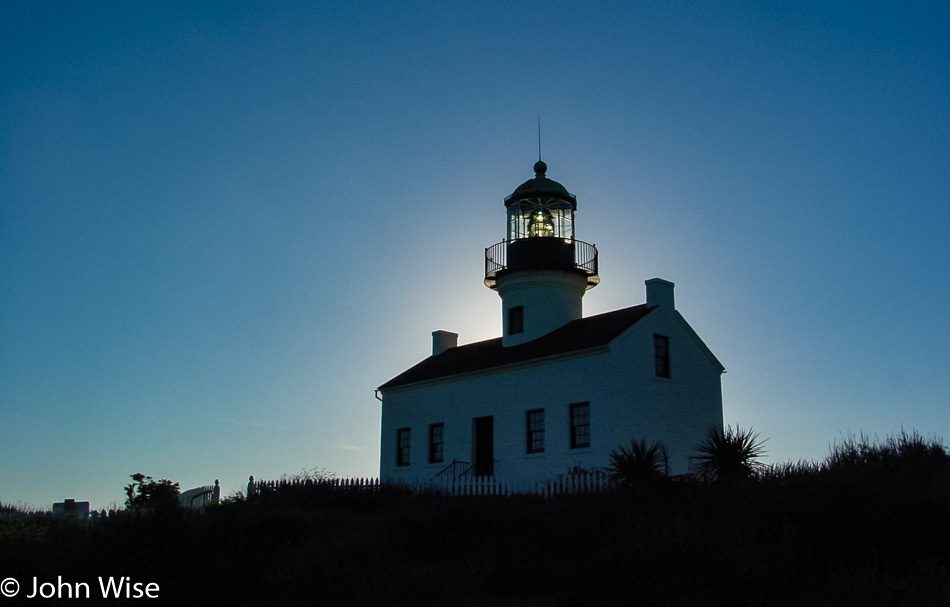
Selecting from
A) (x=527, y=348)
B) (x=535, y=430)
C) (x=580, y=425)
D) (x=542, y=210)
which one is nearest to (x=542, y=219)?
(x=542, y=210)

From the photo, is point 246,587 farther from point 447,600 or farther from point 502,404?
point 502,404

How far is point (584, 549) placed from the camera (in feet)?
41.1

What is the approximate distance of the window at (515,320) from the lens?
27156 millimetres

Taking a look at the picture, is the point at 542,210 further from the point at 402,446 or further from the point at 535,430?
the point at 402,446

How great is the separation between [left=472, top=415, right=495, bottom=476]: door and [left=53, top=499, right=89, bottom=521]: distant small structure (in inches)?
407

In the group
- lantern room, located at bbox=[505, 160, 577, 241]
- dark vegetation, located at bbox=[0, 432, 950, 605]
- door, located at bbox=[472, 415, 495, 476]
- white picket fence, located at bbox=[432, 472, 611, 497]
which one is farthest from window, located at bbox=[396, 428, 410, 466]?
dark vegetation, located at bbox=[0, 432, 950, 605]

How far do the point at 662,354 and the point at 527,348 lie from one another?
13.0 feet

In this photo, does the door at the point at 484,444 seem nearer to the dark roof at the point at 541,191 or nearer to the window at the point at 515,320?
the window at the point at 515,320

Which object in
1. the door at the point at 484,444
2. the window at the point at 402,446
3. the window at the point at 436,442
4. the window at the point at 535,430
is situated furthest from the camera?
the window at the point at 402,446

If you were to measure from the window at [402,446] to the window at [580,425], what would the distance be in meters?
7.26

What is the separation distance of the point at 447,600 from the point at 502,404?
14.1 meters

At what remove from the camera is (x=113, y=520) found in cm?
1475

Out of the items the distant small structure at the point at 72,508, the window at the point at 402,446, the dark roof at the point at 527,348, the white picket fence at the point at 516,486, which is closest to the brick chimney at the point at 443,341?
the dark roof at the point at 527,348

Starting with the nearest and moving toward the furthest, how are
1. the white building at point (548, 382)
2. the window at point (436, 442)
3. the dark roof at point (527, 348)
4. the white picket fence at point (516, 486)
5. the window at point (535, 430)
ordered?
the white picket fence at point (516, 486), the white building at point (548, 382), the dark roof at point (527, 348), the window at point (535, 430), the window at point (436, 442)
